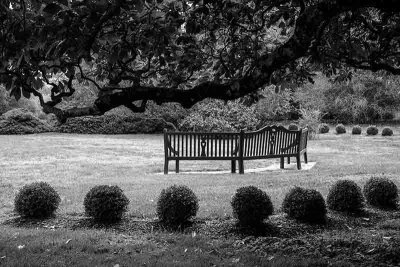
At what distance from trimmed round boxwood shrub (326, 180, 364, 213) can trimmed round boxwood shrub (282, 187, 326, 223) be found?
62cm

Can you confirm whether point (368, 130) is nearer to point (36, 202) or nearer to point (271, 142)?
point (271, 142)

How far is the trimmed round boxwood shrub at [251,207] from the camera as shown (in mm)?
6773

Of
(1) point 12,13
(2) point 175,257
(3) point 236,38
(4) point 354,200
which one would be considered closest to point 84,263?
(2) point 175,257

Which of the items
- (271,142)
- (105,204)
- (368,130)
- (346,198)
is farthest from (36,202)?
(368,130)

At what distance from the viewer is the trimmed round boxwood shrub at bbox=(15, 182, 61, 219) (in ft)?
23.7

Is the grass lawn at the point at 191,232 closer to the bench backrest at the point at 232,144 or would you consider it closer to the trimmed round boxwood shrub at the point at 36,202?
the trimmed round boxwood shrub at the point at 36,202

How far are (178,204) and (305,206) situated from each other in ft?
6.03

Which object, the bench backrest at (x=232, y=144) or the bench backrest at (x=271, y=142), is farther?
the bench backrest at (x=271, y=142)

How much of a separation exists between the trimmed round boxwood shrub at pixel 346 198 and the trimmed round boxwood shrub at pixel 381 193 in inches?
15.7

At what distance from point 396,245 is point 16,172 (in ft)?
32.2

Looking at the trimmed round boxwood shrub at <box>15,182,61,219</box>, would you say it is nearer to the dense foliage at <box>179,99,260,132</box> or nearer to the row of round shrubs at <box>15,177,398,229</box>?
the row of round shrubs at <box>15,177,398,229</box>

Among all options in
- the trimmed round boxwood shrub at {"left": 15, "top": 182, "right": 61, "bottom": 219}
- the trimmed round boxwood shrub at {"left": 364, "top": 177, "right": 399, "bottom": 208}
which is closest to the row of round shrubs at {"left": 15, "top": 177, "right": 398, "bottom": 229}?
the trimmed round boxwood shrub at {"left": 15, "top": 182, "right": 61, "bottom": 219}

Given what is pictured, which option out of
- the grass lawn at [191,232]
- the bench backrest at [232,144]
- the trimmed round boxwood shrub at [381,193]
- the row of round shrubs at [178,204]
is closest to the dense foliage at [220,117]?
the bench backrest at [232,144]

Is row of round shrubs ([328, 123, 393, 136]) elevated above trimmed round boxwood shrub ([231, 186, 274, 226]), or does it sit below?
above
